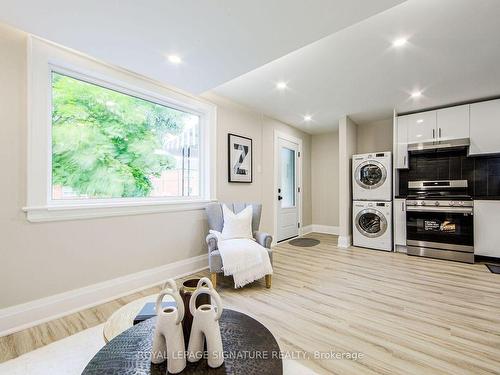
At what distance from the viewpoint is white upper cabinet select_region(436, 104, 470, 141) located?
3.65 m

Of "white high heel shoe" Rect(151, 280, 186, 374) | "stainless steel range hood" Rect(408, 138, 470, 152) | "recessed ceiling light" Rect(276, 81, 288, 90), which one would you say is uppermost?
"recessed ceiling light" Rect(276, 81, 288, 90)

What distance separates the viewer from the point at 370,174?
4.35 meters

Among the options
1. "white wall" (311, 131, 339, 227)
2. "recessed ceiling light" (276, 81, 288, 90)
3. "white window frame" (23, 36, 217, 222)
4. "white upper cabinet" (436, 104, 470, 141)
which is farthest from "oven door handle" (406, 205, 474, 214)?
"white window frame" (23, 36, 217, 222)

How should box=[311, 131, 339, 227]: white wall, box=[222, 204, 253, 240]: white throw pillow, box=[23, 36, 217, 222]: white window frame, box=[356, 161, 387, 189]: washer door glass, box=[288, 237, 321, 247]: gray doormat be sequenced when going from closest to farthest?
box=[23, 36, 217, 222]: white window frame → box=[222, 204, 253, 240]: white throw pillow → box=[356, 161, 387, 189]: washer door glass → box=[288, 237, 321, 247]: gray doormat → box=[311, 131, 339, 227]: white wall

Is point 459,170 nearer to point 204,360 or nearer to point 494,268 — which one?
point 494,268

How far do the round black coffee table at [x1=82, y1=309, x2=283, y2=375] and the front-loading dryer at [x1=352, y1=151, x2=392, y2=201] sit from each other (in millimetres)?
3824

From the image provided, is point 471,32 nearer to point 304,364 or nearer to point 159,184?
point 304,364

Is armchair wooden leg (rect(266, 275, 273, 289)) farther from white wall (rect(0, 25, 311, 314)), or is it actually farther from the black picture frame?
the black picture frame

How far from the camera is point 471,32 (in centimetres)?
202

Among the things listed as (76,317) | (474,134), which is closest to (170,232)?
(76,317)

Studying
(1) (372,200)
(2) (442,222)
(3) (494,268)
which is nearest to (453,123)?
(2) (442,222)

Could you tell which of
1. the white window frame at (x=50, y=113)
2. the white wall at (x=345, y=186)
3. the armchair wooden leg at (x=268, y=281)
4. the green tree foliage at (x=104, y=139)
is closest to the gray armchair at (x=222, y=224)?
the armchair wooden leg at (x=268, y=281)

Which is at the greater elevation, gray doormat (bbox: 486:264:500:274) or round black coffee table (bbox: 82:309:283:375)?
round black coffee table (bbox: 82:309:283:375)

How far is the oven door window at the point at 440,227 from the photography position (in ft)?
11.5
